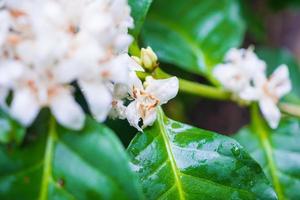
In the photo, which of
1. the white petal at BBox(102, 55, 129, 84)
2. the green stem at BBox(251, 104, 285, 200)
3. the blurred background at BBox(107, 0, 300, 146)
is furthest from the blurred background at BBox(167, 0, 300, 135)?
the white petal at BBox(102, 55, 129, 84)

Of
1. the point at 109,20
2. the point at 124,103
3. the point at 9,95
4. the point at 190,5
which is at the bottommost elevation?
the point at 190,5

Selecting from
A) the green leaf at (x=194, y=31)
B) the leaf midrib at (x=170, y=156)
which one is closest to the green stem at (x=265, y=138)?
the green leaf at (x=194, y=31)

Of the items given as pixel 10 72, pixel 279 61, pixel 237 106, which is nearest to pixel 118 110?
pixel 10 72

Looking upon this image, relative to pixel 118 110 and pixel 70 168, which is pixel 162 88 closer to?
pixel 118 110

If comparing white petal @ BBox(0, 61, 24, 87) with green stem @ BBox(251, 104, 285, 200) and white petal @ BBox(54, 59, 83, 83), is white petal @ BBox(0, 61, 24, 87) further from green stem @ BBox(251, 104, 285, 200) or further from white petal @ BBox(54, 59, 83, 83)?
green stem @ BBox(251, 104, 285, 200)

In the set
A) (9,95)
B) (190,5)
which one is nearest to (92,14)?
(9,95)

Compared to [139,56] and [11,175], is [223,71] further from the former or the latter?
[11,175]

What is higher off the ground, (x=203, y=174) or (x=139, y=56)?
(x=139, y=56)
